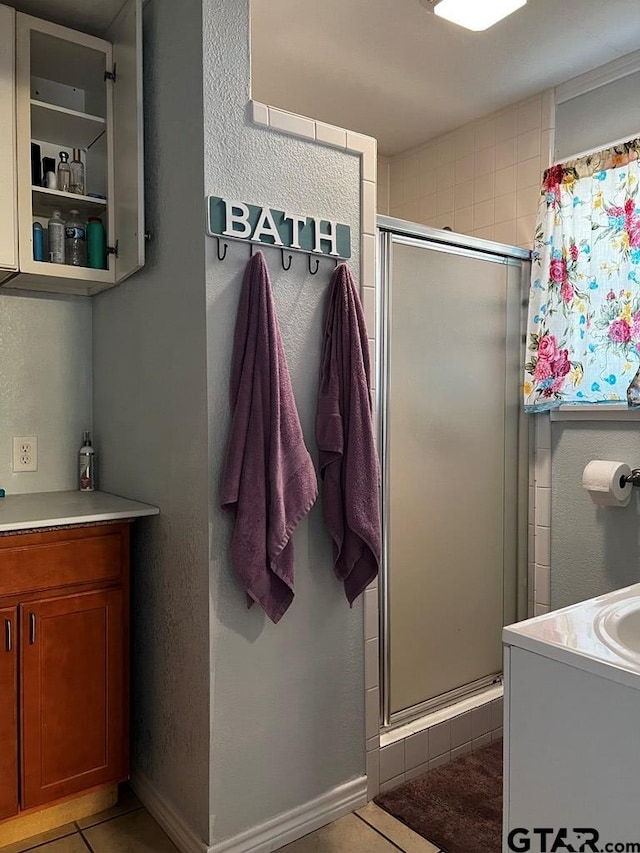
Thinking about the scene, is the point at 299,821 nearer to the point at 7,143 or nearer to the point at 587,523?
the point at 587,523

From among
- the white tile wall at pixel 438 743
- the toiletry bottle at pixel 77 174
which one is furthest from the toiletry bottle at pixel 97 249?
the white tile wall at pixel 438 743

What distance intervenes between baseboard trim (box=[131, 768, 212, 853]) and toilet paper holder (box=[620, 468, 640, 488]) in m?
1.76

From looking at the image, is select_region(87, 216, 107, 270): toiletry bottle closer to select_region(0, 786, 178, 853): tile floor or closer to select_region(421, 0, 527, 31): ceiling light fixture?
select_region(421, 0, 527, 31): ceiling light fixture

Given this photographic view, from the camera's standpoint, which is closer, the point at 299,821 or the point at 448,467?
the point at 299,821

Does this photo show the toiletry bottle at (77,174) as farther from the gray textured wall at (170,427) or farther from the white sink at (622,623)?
the white sink at (622,623)

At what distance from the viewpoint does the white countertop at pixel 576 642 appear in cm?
108

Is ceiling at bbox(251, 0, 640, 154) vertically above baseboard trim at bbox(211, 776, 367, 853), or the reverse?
ceiling at bbox(251, 0, 640, 154)

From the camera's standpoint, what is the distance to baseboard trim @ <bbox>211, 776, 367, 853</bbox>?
6.08 ft

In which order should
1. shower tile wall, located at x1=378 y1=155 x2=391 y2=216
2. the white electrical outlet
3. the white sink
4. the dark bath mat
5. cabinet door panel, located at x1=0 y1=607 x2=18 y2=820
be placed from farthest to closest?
shower tile wall, located at x1=378 y1=155 x2=391 y2=216 → the white electrical outlet → the dark bath mat → cabinet door panel, located at x1=0 y1=607 x2=18 y2=820 → the white sink

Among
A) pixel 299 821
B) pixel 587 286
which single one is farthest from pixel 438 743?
pixel 587 286

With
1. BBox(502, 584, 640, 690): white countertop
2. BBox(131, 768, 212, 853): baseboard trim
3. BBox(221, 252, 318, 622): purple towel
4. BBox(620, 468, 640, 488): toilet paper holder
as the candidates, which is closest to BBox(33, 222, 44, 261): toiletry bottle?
BBox(221, 252, 318, 622): purple towel

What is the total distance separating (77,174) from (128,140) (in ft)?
1.01

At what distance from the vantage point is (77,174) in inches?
89.6

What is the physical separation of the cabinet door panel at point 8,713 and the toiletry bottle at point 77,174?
1340 millimetres
